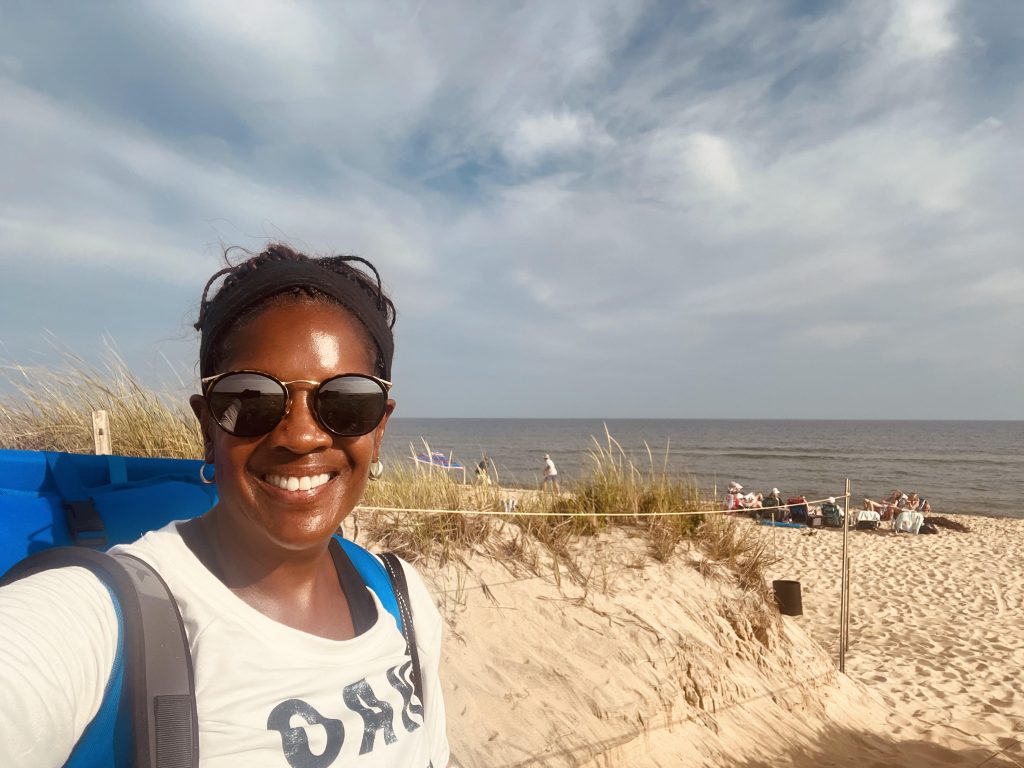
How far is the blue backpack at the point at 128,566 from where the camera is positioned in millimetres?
866

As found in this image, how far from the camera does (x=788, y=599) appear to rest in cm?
560

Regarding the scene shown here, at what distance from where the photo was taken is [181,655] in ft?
3.05

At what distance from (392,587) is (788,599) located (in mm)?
5200

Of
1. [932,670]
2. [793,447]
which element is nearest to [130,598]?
[932,670]

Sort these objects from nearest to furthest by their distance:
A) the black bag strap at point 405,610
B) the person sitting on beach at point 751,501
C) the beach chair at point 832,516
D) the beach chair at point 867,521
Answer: the black bag strap at point 405,610 < the person sitting on beach at point 751,501 < the beach chair at point 867,521 < the beach chair at point 832,516

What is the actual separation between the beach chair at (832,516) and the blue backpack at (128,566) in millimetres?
17300

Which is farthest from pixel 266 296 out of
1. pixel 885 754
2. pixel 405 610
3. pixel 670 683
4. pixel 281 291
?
pixel 885 754

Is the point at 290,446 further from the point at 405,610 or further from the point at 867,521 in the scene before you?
the point at 867,521

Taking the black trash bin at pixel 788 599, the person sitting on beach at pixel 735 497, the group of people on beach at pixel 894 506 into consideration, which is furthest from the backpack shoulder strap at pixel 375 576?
the group of people on beach at pixel 894 506

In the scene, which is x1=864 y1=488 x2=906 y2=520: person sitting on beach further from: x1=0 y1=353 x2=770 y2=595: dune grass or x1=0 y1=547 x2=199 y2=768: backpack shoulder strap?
x1=0 y1=547 x2=199 y2=768: backpack shoulder strap

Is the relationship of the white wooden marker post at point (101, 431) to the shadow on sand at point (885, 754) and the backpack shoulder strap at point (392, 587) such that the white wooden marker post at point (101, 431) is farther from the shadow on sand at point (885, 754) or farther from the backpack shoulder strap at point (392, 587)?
the shadow on sand at point (885, 754)

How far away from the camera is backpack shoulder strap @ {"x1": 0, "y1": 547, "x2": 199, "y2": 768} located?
0.86 metres

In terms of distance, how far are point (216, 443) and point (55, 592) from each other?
372 millimetres

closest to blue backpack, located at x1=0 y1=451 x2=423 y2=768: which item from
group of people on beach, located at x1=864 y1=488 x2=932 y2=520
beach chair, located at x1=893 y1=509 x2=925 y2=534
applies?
beach chair, located at x1=893 y1=509 x2=925 y2=534
